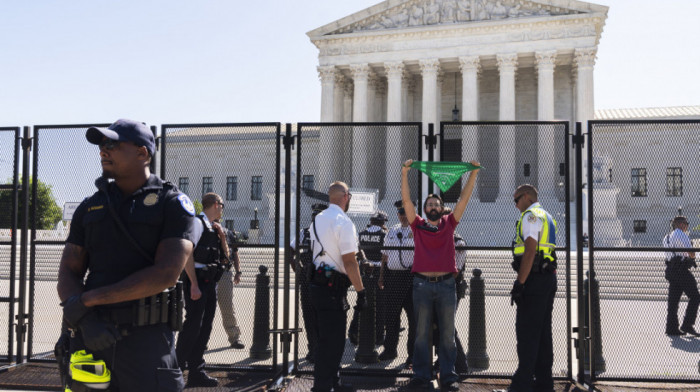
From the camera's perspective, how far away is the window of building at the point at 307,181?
6.89 meters

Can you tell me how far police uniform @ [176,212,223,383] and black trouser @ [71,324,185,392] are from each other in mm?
2783

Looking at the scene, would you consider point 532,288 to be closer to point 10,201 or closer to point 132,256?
point 132,256

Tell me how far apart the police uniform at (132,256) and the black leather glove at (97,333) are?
8 cm

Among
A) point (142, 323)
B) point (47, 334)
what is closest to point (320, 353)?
point (142, 323)

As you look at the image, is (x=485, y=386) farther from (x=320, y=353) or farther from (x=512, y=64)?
(x=512, y=64)

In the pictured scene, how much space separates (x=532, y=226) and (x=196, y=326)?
11.4 feet

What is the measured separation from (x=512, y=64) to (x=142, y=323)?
138ft

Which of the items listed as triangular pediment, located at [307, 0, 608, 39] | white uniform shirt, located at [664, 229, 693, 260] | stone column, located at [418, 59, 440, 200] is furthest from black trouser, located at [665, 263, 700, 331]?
triangular pediment, located at [307, 0, 608, 39]

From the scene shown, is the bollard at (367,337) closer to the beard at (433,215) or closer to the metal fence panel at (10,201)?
the beard at (433,215)

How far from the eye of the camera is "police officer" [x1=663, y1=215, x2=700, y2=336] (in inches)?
255

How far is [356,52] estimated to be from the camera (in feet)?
145

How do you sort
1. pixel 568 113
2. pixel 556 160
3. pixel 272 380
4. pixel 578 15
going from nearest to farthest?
pixel 272 380 → pixel 556 160 → pixel 578 15 → pixel 568 113

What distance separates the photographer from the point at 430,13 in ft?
143

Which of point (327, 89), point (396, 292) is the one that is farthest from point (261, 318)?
point (327, 89)
